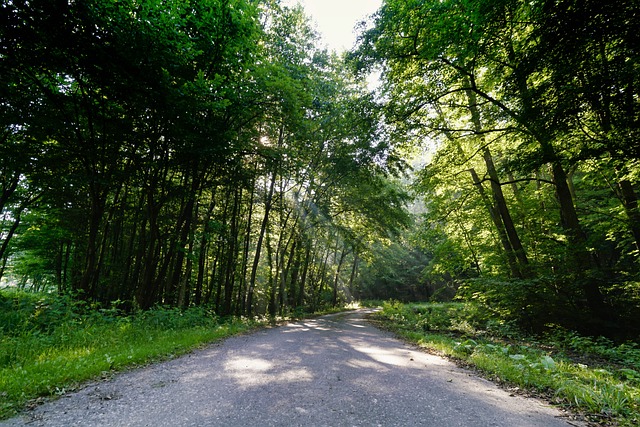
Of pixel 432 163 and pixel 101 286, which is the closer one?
pixel 432 163

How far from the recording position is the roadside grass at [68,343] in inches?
137

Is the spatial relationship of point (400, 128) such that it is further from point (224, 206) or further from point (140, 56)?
point (224, 206)

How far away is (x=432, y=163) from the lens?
1210cm

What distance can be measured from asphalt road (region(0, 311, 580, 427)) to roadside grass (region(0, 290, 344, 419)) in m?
0.37

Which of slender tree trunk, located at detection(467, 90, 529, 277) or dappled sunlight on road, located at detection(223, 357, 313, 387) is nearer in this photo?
dappled sunlight on road, located at detection(223, 357, 313, 387)

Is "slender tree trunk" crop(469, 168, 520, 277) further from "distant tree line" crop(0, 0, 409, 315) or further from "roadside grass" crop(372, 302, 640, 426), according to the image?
"distant tree line" crop(0, 0, 409, 315)

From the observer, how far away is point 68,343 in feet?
17.9

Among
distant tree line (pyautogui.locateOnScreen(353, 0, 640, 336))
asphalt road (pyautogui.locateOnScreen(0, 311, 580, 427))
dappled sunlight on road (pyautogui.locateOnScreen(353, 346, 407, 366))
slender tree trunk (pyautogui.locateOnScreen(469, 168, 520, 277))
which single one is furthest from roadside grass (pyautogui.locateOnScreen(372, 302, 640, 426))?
slender tree trunk (pyautogui.locateOnScreen(469, 168, 520, 277))

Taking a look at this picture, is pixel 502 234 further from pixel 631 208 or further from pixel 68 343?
pixel 68 343

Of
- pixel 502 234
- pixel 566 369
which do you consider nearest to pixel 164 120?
pixel 566 369

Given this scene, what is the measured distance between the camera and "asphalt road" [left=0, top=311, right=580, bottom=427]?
286cm

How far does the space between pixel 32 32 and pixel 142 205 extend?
9.12 metres

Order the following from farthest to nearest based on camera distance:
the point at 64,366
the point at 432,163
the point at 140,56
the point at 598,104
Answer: the point at 432,163, the point at 140,56, the point at 598,104, the point at 64,366

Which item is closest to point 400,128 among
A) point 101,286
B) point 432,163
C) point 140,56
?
point 432,163
